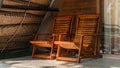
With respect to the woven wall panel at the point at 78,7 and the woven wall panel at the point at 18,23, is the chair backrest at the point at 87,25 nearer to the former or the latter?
the woven wall panel at the point at 78,7

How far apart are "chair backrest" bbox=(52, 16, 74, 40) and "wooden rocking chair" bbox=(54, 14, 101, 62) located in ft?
1.08

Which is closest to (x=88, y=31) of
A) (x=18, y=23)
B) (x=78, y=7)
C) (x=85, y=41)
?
(x=85, y=41)

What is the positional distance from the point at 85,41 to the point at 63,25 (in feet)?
3.24

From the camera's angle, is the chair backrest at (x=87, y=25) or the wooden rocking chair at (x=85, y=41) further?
the chair backrest at (x=87, y=25)

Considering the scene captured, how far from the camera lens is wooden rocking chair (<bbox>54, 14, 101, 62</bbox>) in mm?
5848

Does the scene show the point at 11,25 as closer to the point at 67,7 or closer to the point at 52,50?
the point at 52,50

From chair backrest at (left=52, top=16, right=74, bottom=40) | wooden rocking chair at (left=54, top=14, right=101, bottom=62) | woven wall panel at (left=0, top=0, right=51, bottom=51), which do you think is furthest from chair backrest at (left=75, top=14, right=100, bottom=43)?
woven wall panel at (left=0, top=0, right=51, bottom=51)

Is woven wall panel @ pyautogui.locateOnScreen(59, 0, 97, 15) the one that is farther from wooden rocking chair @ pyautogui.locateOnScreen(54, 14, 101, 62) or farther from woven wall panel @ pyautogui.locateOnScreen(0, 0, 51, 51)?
woven wall panel @ pyautogui.locateOnScreen(0, 0, 51, 51)

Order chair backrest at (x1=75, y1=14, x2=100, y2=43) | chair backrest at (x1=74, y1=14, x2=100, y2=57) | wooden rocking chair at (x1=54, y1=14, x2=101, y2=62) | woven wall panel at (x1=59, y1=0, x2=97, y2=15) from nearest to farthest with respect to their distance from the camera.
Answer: wooden rocking chair at (x1=54, y1=14, x2=101, y2=62)
chair backrest at (x1=74, y1=14, x2=100, y2=57)
chair backrest at (x1=75, y1=14, x2=100, y2=43)
woven wall panel at (x1=59, y1=0, x2=97, y2=15)

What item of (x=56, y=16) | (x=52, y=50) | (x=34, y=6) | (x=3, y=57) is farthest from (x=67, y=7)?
(x=3, y=57)

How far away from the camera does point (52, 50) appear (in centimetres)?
641

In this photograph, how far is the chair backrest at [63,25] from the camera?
6.96 meters

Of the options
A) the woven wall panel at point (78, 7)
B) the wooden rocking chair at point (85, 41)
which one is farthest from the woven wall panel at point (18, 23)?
the wooden rocking chair at point (85, 41)

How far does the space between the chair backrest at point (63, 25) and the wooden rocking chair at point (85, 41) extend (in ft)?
1.08
